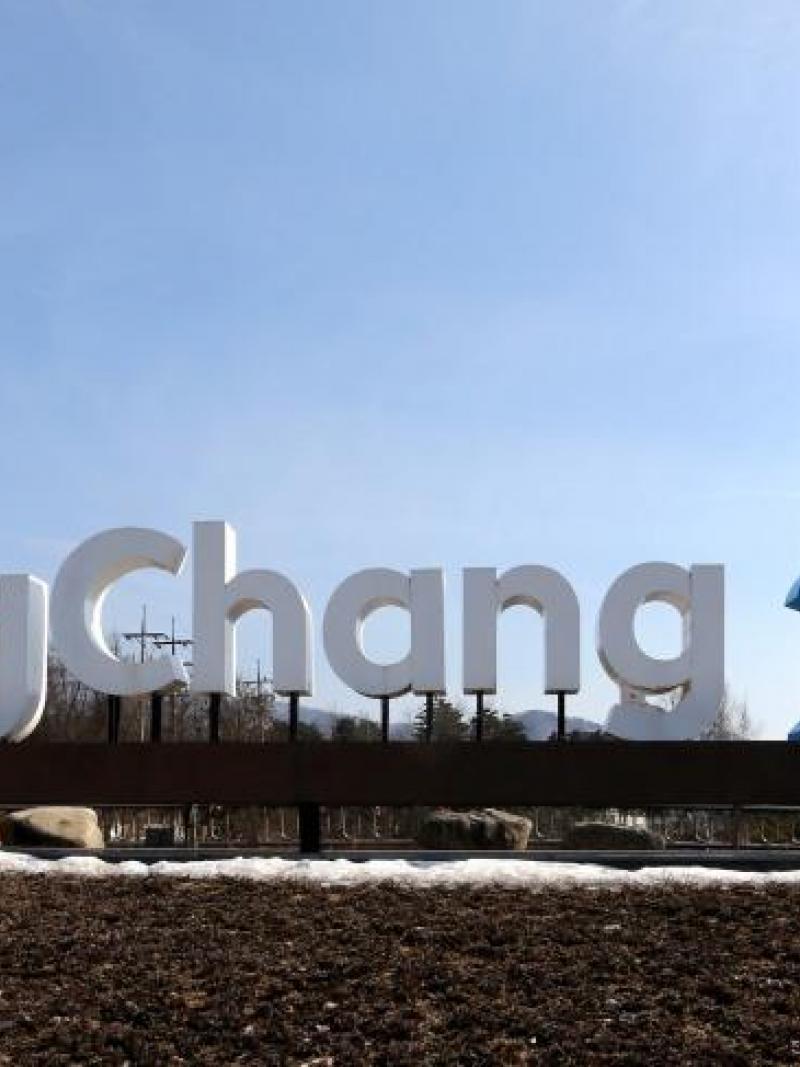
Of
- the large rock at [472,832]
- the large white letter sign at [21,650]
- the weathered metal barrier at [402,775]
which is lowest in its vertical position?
the large rock at [472,832]

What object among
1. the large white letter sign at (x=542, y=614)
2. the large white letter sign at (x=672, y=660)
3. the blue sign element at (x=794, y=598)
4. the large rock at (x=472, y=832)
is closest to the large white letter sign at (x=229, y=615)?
the large white letter sign at (x=542, y=614)

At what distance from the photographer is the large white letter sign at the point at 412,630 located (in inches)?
808

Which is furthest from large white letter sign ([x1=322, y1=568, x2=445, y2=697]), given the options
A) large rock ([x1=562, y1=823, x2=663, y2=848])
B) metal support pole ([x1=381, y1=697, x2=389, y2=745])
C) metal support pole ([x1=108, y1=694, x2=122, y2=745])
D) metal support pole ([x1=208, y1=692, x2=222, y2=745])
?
large rock ([x1=562, y1=823, x2=663, y2=848])

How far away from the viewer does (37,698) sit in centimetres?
2141

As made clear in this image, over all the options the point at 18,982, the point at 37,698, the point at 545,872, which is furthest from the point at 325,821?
the point at 18,982

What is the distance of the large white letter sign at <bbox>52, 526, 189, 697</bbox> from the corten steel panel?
101cm

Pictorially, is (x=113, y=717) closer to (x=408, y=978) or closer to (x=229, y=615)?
(x=229, y=615)

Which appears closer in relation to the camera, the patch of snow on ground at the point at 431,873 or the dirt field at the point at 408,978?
the dirt field at the point at 408,978

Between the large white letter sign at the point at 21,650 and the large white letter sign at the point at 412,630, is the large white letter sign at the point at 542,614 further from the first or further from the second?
the large white letter sign at the point at 21,650

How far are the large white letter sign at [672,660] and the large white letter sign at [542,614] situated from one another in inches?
18.2

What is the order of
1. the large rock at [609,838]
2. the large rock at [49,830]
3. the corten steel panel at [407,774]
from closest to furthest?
1. the corten steel panel at [407,774]
2. the large rock at [49,830]
3. the large rock at [609,838]

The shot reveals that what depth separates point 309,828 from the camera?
20844 mm

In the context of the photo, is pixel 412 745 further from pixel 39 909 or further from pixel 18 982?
pixel 18 982

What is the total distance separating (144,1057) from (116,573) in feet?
43.2
